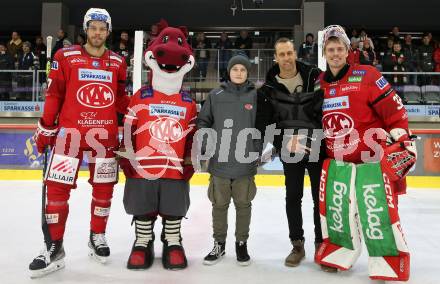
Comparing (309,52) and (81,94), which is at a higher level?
(309,52)

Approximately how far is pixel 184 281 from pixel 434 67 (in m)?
7.59

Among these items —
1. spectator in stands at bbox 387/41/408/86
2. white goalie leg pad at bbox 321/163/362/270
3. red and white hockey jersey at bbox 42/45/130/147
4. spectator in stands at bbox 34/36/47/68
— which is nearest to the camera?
white goalie leg pad at bbox 321/163/362/270

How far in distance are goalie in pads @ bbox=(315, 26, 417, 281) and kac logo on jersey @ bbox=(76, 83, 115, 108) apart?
46.9 inches

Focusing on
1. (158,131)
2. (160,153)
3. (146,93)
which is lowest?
(160,153)

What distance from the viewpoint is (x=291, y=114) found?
237 centimetres

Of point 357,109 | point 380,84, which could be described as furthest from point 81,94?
point 380,84

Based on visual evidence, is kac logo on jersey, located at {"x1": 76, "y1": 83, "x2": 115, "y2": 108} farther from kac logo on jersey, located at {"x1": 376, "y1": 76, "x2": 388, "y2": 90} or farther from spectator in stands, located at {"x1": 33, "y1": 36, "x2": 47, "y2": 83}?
spectator in stands, located at {"x1": 33, "y1": 36, "x2": 47, "y2": 83}

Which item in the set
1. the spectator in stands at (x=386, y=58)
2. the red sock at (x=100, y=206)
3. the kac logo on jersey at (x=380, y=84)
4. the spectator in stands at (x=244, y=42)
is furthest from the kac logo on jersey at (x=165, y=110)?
the spectator in stands at (x=244, y=42)

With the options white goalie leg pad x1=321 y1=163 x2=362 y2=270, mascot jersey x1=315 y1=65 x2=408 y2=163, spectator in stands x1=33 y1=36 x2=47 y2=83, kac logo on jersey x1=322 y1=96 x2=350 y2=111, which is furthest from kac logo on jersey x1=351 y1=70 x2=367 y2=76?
spectator in stands x1=33 y1=36 x2=47 y2=83

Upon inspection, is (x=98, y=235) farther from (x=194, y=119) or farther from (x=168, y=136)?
(x=194, y=119)

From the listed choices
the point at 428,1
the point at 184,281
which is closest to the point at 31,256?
the point at 184,281

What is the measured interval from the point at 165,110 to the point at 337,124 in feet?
3.05

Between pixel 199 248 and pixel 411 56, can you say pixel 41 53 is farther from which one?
pixel 199 248

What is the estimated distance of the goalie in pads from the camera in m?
2.07
